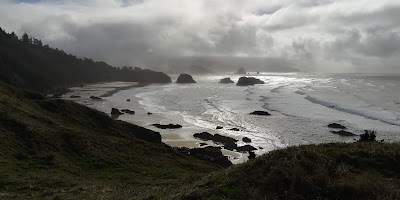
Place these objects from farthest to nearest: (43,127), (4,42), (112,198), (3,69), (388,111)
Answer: (4,42) < (3,69) < (388,111) < (43,127) < (112,198)

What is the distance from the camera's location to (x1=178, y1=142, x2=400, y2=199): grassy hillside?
12.4 meters

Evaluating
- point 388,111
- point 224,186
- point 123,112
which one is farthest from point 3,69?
point 224,186

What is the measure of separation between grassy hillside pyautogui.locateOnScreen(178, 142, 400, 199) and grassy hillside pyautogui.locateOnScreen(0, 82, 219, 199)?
143 inches

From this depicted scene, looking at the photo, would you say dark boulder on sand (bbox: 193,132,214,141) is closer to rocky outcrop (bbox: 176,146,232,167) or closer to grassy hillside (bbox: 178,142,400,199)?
rocky outcrop (bbox: 176,146,232,167)

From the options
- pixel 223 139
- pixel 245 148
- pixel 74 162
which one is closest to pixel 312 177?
pixel 74 162

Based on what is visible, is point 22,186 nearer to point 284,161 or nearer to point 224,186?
point 224,186

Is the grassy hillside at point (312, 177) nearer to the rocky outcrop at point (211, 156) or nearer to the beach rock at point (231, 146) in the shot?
the rocky outcrop at point (211, 156)

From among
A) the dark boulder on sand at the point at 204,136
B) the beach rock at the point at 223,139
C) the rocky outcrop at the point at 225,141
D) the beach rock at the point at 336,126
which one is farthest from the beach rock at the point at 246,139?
the beach rock at the point at 336,126

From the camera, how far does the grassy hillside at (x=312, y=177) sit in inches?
489

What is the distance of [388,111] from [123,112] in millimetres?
56891

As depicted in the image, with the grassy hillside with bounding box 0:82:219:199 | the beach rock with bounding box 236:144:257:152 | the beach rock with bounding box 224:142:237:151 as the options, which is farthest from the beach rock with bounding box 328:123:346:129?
the grassy hillside with bounding box 0:82:219:199

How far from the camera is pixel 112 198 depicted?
598 inches

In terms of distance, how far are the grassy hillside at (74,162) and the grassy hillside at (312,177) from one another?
362 centimetres

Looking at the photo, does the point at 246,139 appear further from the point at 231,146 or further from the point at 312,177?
the point at 312,177
